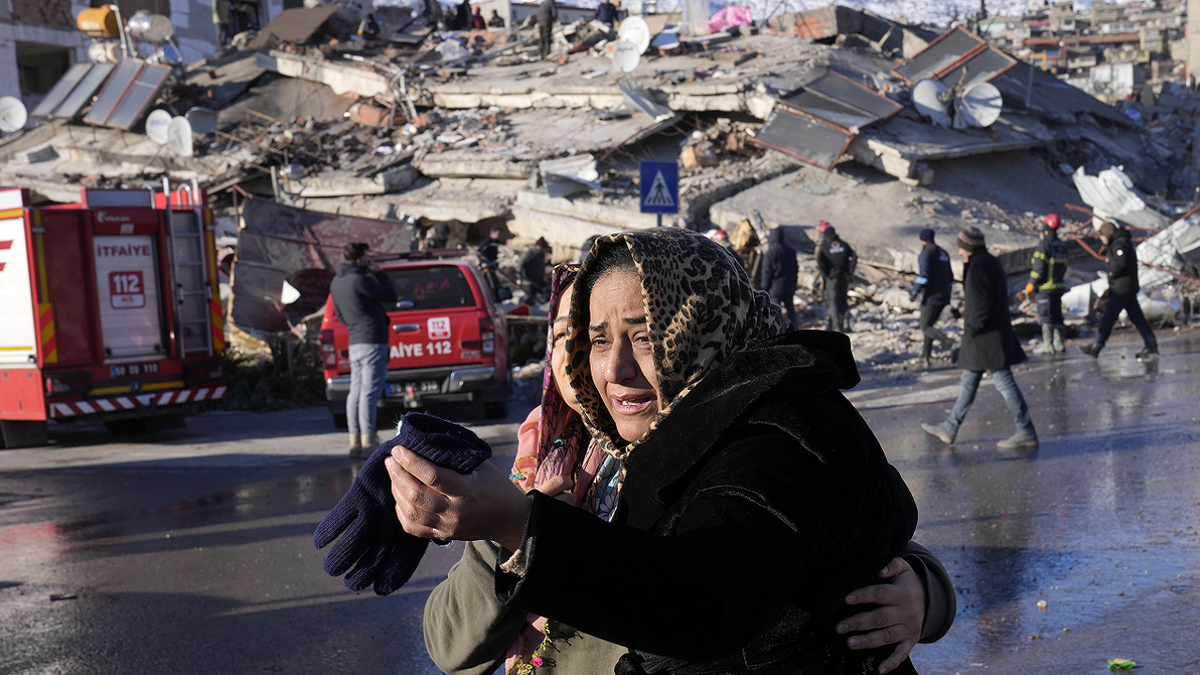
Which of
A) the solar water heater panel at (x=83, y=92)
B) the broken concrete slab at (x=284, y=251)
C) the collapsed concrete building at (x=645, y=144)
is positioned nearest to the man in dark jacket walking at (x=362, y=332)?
the broken concrete slab at (x=284, y=251)

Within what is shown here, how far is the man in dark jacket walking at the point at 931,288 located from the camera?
14492 mm

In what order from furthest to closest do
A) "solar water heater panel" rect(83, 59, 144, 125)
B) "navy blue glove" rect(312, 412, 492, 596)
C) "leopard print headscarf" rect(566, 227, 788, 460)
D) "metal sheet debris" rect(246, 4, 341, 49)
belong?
"metal sheet debris" rect(246, 4, 341, 49), "solar water heater panel" rect(83, 59, 144, 125), "leopard print headscarf" rect(566, 227, 788, 460), "navy blue glove" rect(312, 412, 492, 596)

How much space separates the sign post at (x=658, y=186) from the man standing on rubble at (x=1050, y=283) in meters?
5.08

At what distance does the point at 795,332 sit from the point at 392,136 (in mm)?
26757

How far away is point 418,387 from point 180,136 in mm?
17761

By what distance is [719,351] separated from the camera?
1.79 metres

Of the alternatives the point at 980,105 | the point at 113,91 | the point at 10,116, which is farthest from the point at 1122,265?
the point at 10,116

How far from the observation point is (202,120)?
95.3 ft

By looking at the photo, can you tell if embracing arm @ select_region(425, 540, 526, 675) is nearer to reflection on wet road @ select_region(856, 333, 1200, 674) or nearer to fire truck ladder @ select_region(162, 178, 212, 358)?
reflection on wet road @ select_region(856, 333, 1200, 674)

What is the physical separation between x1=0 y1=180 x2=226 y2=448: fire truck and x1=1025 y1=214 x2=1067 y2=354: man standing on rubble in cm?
1081

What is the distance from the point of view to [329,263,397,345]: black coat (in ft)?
31.8

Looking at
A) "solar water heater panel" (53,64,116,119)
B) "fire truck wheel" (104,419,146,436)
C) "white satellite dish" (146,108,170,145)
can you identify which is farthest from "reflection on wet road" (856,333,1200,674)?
"solar water heater panel" (53,64,116,119)

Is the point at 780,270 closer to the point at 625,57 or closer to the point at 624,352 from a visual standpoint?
the point at 625,57

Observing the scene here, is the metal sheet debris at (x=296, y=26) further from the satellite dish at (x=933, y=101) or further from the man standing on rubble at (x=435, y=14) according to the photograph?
the satellite dish at (x=933, y=101)
